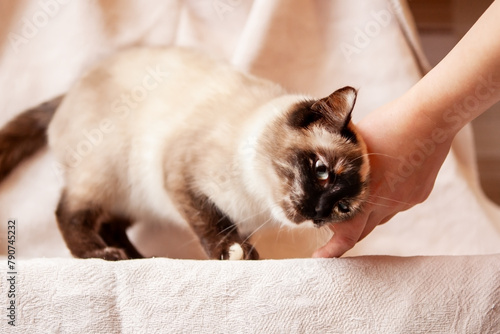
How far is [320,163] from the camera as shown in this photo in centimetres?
113

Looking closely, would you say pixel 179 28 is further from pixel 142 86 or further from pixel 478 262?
pixel 478 262

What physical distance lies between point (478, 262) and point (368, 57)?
2.98 ft

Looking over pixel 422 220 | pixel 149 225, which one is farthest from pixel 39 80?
pixel 422 220

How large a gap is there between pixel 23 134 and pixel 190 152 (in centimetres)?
65

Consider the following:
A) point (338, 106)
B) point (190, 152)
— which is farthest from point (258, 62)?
point (338, 106)

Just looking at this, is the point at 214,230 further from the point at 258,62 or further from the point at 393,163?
the point at 258,62

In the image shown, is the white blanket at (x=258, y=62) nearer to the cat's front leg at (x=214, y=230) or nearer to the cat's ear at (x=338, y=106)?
the cat's front leg at (x=214, y=230)

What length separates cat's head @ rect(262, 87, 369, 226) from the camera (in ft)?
3.62

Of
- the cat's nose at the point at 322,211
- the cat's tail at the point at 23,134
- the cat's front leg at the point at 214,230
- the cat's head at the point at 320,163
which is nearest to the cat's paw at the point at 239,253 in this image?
the cat's front leg at the point at 214,230

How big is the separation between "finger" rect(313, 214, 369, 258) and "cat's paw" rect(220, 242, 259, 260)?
21cm

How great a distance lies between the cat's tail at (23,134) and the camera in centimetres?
158

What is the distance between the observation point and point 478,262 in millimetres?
1071

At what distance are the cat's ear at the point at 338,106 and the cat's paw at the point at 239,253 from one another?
40cm

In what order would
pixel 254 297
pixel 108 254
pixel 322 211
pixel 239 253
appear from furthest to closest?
1. pixel 108 254
2. pixel 239 253
3. pixel 322 211
4. pixel 254 297
